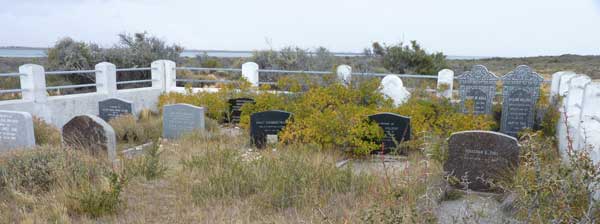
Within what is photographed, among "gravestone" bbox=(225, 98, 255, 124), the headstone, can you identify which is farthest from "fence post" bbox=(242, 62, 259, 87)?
the headstone

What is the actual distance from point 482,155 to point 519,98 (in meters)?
4.64

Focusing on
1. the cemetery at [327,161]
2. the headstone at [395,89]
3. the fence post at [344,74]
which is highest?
the fence post at [344,74]

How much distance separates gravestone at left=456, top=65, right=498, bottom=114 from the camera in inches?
389

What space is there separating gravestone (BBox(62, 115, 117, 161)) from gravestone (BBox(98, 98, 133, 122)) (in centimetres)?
323

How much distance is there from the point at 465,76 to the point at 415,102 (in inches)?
52.3

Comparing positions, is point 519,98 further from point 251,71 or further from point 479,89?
point 251,71

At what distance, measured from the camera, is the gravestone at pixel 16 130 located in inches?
302

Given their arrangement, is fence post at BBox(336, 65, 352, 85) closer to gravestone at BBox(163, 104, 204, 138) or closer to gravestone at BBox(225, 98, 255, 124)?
gravestone at BBox(225, 98, 255, 124)

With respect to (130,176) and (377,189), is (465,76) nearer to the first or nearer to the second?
(377,189)

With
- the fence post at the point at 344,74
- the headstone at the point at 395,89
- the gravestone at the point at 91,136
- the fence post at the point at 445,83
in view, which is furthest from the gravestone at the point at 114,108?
the fence post at the point at 445,83

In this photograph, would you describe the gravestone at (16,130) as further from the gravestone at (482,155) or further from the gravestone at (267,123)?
the gravestone at (482,155)

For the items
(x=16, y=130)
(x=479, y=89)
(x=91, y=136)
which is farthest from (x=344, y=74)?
(x=16, y=130)

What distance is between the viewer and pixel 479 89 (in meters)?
9.98

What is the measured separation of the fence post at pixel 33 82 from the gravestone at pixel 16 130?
119 inches
